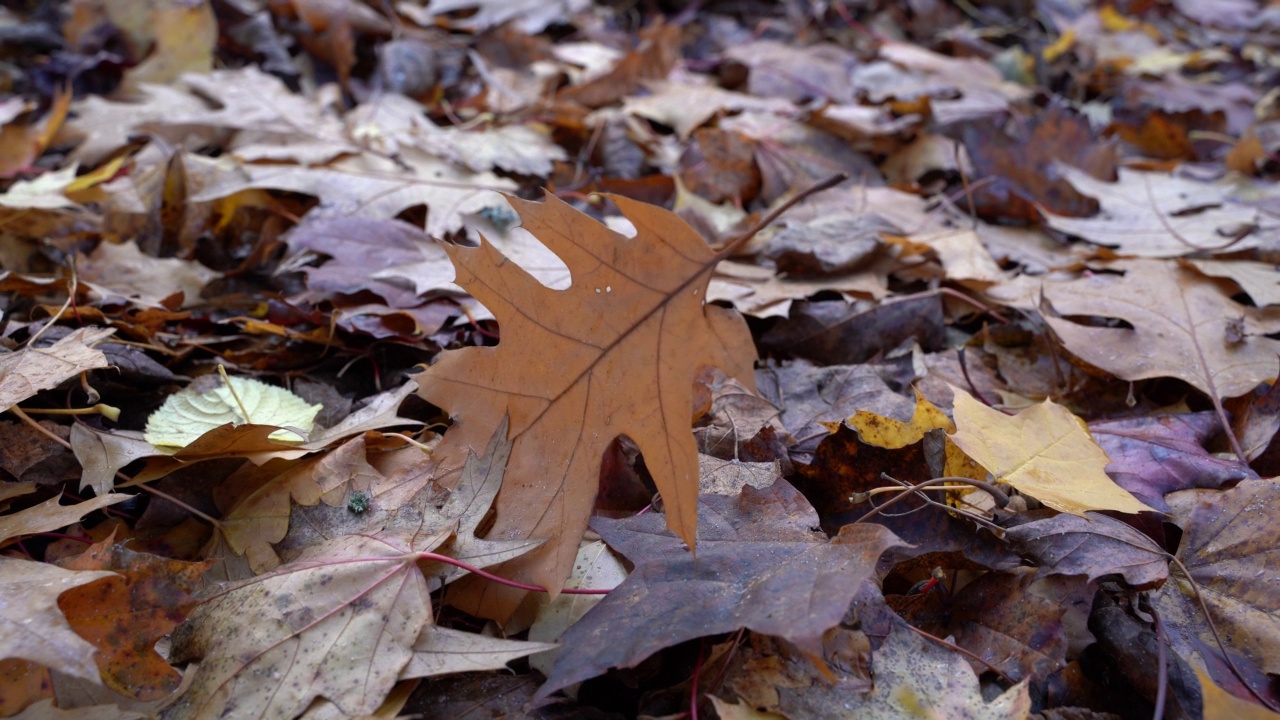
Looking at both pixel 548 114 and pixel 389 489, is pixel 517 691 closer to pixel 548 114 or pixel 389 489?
pixel 389 489

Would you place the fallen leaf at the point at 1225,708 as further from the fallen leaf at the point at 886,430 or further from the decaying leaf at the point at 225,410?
the decaying leaf at the point at 225,410

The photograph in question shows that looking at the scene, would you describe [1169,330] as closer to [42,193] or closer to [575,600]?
[575,600]

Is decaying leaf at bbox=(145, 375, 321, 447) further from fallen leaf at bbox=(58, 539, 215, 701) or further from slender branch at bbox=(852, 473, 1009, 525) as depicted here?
slender branch at bbox=(852, 473, 1009, 525)


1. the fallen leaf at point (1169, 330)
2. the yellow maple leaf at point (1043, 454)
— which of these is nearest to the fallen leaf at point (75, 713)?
the yellow maple leaf at point (1043, 454)

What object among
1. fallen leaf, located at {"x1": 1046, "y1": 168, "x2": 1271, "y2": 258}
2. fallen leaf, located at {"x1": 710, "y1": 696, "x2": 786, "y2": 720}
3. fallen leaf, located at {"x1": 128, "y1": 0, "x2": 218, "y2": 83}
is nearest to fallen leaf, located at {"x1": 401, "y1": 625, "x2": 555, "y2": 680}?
fallen leaf, located at {"x1": 710, "y1": 696, "x2": 786, "y2": 720}

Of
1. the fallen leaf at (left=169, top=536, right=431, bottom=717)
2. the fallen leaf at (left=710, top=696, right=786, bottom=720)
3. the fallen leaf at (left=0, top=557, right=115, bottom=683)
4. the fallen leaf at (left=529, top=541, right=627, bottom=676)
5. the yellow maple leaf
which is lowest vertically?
the fallen leaf at (left=529, top=541, right=627, bottom=676)

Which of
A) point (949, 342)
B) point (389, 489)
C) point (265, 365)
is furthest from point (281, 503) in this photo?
point (949, 342)

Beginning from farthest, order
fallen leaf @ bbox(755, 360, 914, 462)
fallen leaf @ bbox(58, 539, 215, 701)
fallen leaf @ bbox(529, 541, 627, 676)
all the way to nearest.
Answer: fallen leaf @ bbox(755, 360, 914, 462) → fallen leaf @ bbox(529, 541, 627, 676) → fallen leaf @ bbox(58, 539, 215, 701)
